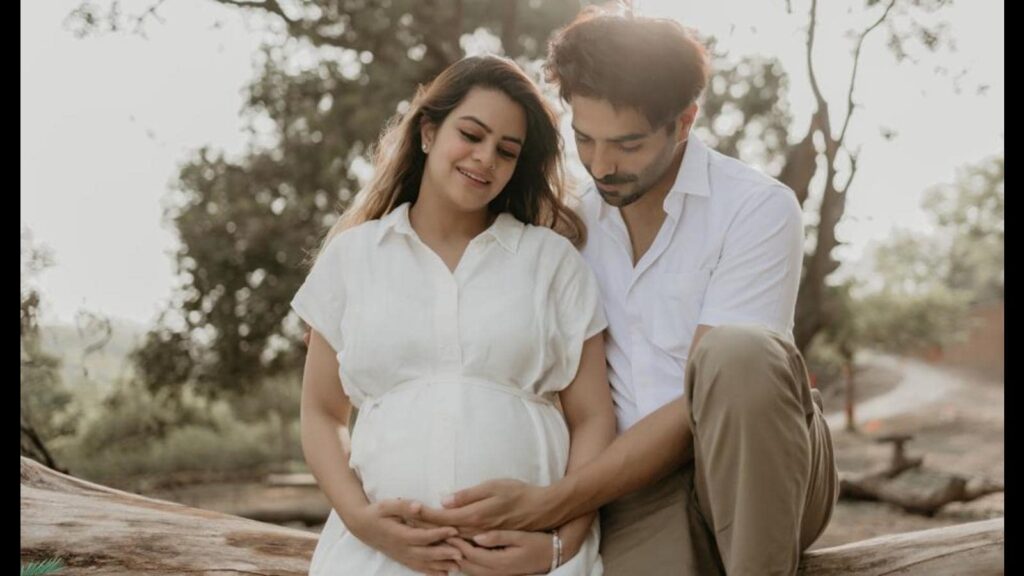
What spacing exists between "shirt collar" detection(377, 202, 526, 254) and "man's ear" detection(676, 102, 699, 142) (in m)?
0.45

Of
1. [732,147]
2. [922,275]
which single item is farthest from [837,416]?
[732,147]

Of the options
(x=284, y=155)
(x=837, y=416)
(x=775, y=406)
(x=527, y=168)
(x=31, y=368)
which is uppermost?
(x=527, y=168)

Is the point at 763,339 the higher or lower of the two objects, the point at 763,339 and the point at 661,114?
the lower

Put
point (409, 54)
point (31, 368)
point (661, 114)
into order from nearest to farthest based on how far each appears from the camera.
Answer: point (661, 114) < point (31, 368) < point (409, 54)

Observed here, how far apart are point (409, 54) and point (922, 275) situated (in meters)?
11.8

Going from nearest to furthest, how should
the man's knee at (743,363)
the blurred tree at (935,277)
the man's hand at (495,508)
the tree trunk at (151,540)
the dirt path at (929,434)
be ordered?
1. the man's knee at (743,363)
2. the man's hand at (495,508)
3. the tree trunk at (151,540)
4. the dirt path at (929,434)
5. the blurred tree at (935,277)

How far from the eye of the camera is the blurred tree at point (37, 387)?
20.6 feet

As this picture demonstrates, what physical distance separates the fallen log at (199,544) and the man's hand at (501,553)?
795 mm

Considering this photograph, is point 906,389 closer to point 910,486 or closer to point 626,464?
point 910,486

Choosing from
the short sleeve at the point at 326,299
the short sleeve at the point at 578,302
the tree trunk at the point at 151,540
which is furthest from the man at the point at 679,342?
the tree trunk at the point at 151,540

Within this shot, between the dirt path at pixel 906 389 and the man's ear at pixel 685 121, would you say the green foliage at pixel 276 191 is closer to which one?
the man's ear at pixel 685 121

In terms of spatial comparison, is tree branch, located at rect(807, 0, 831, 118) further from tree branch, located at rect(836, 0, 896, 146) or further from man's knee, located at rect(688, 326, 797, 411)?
man's knee, located at rect(688, 326, 797, 411)

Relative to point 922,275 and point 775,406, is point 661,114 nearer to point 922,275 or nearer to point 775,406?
point 775,406

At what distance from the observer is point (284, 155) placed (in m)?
8.52
